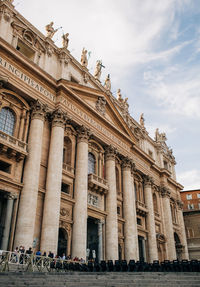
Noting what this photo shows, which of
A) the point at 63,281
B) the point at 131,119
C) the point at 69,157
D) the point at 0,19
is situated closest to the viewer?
the point at 63,281

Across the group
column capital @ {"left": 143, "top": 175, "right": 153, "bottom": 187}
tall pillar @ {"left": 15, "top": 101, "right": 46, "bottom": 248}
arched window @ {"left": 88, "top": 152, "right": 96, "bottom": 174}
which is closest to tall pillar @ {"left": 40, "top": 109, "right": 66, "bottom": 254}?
tall pillar @ {"left": 15, "top": 101, "right": 46, "bottom": 248}

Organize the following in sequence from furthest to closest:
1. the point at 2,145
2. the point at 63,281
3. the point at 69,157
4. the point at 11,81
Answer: the point at 69,157 → the point at 11,81 → the point at 2,145 → the point at 63,281

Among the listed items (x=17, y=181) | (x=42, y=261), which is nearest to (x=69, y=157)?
(x=17, y=181)

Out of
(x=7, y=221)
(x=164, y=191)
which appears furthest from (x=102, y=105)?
(x=164, y=191)

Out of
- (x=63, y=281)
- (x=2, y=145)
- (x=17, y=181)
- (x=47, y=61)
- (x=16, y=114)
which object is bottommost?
(x=63, y=281)

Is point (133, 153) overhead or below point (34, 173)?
overhead

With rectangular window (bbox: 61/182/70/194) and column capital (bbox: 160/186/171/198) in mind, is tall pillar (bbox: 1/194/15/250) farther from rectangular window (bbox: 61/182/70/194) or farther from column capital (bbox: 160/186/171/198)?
column capital (bbox: 160/186/171/198)

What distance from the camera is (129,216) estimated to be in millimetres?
32188

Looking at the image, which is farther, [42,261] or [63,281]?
[42,261]

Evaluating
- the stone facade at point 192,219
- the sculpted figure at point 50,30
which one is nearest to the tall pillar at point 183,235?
the stone facade at point 192,219

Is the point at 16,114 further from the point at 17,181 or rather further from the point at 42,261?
the point at 42,261

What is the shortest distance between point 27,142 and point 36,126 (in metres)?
1.49

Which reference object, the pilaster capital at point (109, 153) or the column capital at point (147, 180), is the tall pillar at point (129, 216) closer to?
the pilaster capital at point (109, 153)

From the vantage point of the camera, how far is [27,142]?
24109mm
